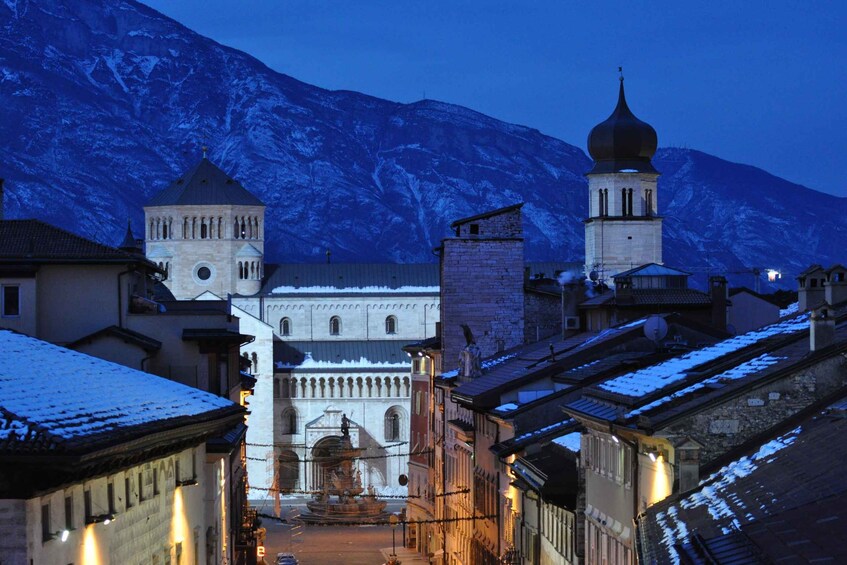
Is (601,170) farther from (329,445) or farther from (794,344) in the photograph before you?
(794,344)

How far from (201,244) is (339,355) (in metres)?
15.7

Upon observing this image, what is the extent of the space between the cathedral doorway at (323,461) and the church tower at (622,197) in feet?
73.7

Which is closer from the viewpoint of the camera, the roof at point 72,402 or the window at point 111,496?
the roof at point 72,402

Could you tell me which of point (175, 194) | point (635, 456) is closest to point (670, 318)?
point (635, 456)

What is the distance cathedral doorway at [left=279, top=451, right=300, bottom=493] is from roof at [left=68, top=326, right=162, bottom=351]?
353ft

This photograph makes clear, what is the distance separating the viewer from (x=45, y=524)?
20125 mm

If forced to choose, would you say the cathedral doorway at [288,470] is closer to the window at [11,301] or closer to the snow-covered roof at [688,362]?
the window at [11,301]

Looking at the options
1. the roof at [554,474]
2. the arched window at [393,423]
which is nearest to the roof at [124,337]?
the roof at [554,474]

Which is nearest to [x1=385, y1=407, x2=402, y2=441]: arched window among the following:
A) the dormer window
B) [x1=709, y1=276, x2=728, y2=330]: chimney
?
the dormer window

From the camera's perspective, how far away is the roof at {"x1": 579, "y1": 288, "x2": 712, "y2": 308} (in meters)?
62.6

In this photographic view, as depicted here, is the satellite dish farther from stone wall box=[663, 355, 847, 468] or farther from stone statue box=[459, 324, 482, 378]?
stone wall box=[663, 355, 847, 468]

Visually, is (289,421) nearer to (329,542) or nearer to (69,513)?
(329,542)

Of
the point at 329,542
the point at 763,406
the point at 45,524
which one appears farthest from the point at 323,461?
the point at 45,524

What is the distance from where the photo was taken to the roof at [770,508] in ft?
51.6
